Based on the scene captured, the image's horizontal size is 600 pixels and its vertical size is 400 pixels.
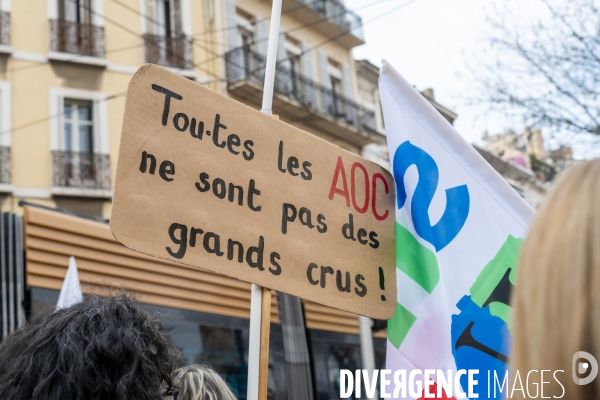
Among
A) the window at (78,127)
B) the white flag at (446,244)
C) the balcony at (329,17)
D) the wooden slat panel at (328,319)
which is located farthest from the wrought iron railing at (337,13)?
the white flag at (446,244)

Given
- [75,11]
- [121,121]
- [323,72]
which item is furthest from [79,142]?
[323,72]

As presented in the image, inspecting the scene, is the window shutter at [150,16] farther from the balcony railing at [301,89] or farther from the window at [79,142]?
the window at [79,142]

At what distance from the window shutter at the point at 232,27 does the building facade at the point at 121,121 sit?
0.11 feet

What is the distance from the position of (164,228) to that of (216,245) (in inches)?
7.2

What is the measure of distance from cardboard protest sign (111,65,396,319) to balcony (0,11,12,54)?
12002mm

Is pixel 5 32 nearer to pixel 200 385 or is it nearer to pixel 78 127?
pixel 78 127

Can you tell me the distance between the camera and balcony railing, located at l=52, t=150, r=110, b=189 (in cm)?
1322

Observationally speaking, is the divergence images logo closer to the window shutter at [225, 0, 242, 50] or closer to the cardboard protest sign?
the cardboard protest sign

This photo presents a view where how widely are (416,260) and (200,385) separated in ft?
2.91

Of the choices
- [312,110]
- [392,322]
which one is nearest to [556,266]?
[392,322]

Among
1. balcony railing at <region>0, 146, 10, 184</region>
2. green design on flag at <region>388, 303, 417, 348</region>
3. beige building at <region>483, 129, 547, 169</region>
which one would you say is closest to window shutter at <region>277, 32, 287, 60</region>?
beige building at <region>483, 129, 547, 169</region>

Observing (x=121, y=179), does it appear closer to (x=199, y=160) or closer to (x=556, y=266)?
(x=199, y=160)

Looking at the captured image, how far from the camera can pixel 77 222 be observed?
22.0 feet

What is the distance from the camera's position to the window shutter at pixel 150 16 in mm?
15438
